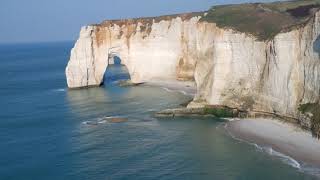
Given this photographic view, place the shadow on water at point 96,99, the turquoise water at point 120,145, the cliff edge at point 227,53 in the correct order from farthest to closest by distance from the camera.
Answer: the shadow on water at point 96,99 → the cliff edge at point 227,53 → the turquoise water at point 120,145

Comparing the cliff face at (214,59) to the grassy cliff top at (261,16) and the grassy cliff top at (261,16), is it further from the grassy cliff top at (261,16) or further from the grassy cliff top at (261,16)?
the grassy cliff top at (261,16)

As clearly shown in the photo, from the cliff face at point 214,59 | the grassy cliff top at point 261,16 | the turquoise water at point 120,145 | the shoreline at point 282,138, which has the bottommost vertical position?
the turquoise water at point 120,145

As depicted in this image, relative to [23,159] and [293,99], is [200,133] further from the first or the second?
[23,159]

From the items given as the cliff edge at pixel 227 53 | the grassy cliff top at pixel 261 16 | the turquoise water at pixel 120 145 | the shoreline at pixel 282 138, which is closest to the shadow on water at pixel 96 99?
the turquoise water at pixel 120 145

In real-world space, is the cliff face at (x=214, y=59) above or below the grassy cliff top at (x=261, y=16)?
below

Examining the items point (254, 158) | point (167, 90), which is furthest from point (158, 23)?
point (254, 158)

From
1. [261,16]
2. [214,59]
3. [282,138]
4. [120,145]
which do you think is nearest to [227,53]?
[214,59]

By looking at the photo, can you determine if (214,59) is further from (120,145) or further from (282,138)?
(120,145)
